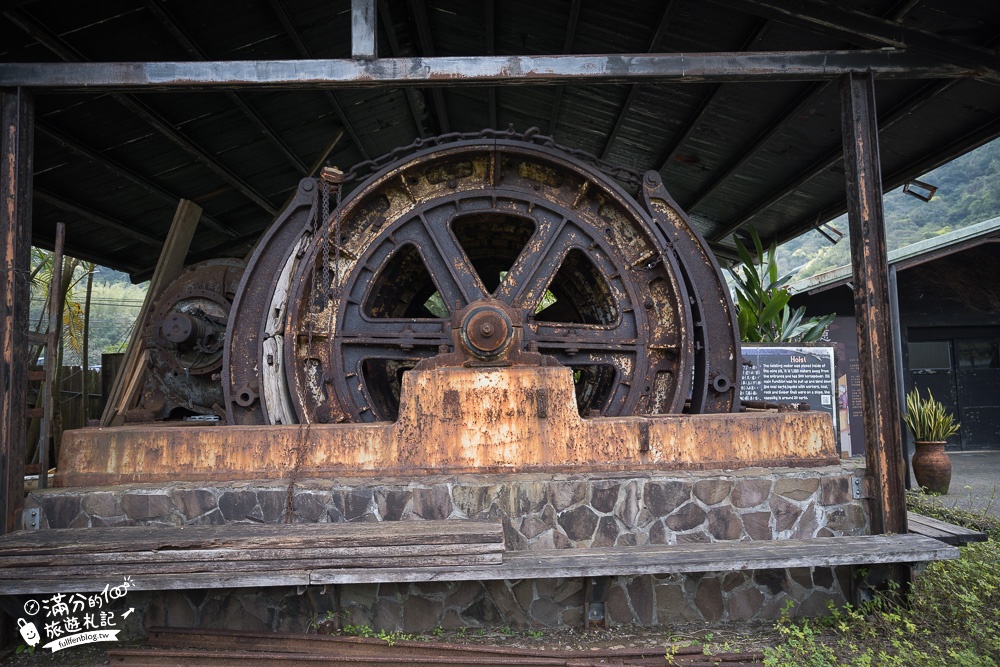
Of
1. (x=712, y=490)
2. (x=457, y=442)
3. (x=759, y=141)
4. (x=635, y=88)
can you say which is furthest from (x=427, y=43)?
(x=712, y=490)

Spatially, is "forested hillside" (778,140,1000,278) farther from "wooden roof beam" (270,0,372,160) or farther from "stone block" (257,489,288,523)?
"stone block" (257,489,288,523)

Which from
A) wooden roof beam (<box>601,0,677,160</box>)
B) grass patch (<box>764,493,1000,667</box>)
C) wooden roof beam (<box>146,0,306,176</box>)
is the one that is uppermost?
wooden roof beam (<box>146,0,306,176</box>)

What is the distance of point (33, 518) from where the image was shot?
427cm

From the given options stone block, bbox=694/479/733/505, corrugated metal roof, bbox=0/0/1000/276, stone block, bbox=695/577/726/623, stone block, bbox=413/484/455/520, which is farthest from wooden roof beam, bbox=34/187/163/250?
stone block, bbox=695/577/726/623

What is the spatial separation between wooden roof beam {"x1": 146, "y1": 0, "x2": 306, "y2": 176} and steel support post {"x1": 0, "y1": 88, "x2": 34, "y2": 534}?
5.23 feet

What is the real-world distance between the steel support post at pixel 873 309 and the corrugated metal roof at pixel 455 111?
1.87ft

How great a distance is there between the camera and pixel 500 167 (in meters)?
5.74

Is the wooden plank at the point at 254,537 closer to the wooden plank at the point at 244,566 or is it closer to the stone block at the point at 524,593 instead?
the wooden plank at the point at 244,566

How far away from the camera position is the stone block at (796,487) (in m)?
4.34

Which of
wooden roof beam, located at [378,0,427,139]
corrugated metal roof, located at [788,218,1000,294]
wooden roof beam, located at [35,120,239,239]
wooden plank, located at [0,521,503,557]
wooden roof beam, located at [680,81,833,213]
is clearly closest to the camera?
wooden plank, located at [0,521,503,557]

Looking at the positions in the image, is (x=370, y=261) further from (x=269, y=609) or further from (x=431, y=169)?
(x=269, y=609)

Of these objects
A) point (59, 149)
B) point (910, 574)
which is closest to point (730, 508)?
point (910, 574)

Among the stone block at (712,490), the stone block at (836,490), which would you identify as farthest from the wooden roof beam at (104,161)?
the stone block at (836,490)

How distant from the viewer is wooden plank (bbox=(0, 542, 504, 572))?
3551 mm
